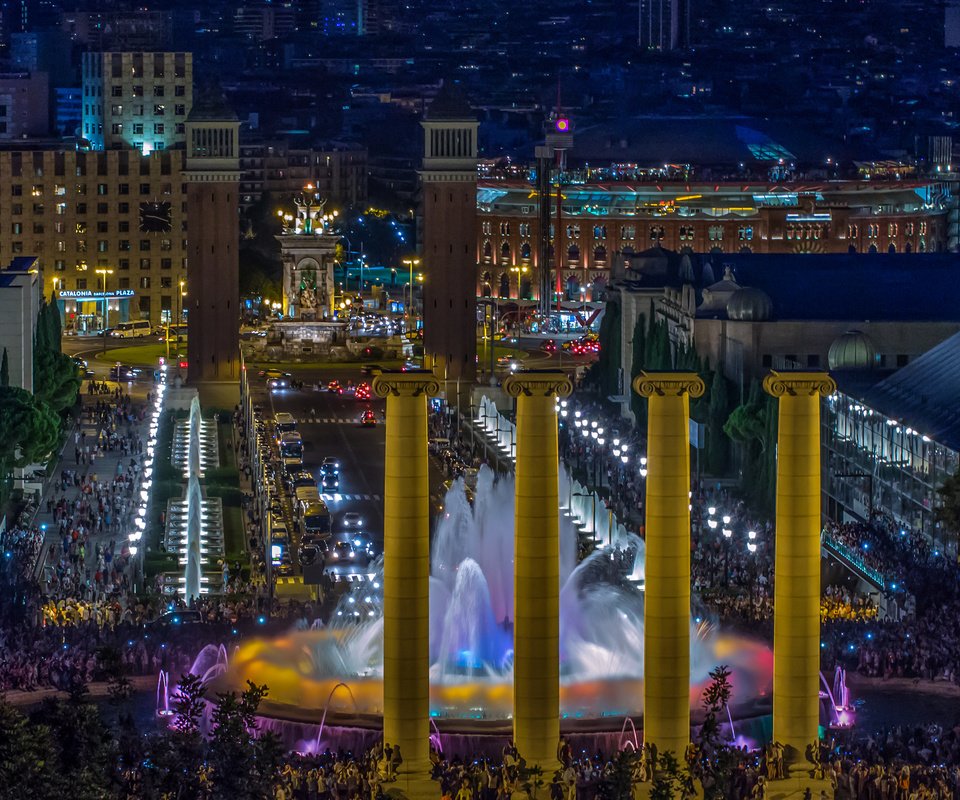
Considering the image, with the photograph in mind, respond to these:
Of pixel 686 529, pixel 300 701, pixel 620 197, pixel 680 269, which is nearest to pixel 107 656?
pixel 300 701

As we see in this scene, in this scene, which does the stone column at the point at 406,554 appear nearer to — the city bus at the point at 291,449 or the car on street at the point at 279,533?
the car on street at the point at 279,533

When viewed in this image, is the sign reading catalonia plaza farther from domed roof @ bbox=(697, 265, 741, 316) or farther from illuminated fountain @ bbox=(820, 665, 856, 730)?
illuminated fountain @ bbox=(820, 665, 856, 730)

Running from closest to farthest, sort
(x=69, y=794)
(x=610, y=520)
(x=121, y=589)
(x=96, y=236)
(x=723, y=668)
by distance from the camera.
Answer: (x=69, y=794)
(x=723, y=668)
(x=121, y=589)
(x=610, y=520)
(x=96, y=236)

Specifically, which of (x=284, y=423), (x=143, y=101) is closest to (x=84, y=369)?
(x=284, y=423)

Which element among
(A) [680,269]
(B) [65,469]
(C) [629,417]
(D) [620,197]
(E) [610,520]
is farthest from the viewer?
(D) [620,197]

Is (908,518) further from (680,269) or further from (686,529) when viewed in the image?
(680,269)

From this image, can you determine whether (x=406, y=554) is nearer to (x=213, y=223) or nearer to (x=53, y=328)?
(x=53, y=328)
